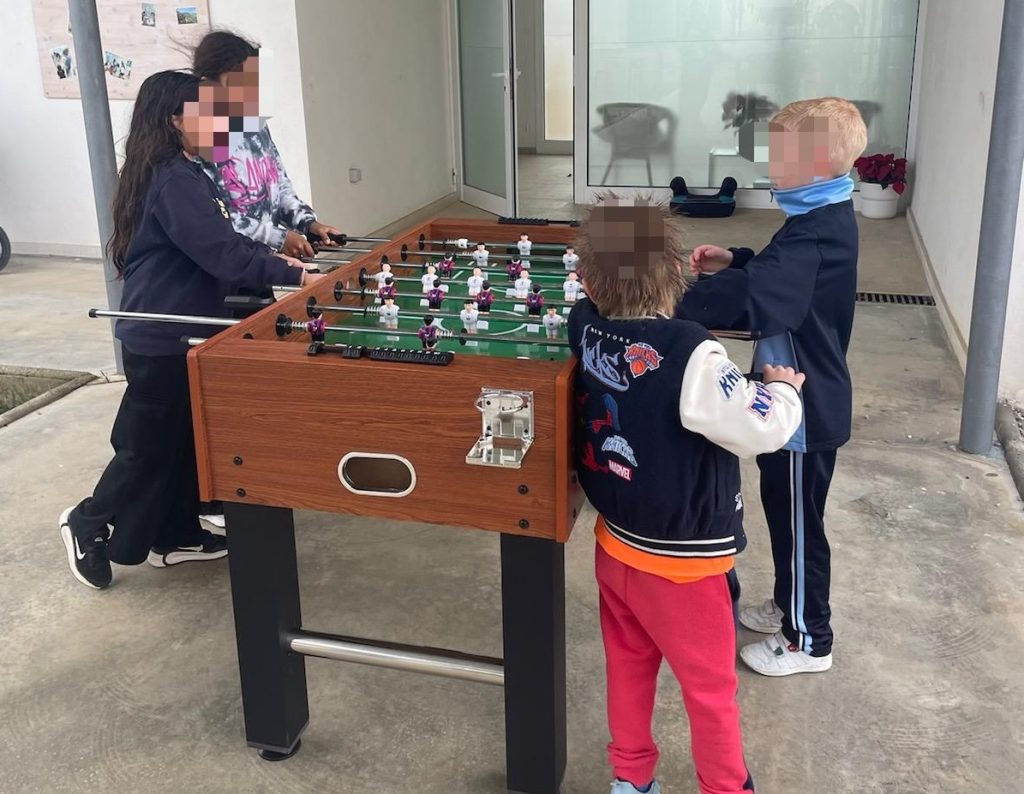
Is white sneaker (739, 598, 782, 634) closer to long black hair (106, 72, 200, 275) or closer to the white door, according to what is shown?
long black hair (106, 72, 200, 275)

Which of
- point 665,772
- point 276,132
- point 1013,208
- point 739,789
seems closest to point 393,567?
point 665,772

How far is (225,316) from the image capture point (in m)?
2.60

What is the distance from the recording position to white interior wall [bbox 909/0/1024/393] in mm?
4242

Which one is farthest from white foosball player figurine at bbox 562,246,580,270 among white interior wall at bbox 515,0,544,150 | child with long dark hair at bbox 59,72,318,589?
white interior wall at bbox 515,0,544,150

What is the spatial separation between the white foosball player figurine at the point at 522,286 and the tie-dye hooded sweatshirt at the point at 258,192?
772 mm

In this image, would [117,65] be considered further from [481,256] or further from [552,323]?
[552,323]

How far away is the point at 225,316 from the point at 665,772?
4.87 feet

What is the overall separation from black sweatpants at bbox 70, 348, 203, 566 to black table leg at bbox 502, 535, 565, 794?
1073 millimetres

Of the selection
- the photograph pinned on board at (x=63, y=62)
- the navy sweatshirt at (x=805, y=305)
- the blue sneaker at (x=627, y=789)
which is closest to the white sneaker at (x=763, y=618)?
the navy sweatshirt at (x=805, y=305)

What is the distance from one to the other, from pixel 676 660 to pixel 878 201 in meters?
6.02

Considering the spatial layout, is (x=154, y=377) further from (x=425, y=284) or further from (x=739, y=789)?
(x=739, y=789)

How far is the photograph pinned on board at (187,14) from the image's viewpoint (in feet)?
18.8

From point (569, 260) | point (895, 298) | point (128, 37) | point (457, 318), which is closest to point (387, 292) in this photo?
point (457, 318)

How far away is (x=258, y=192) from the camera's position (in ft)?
9.53
